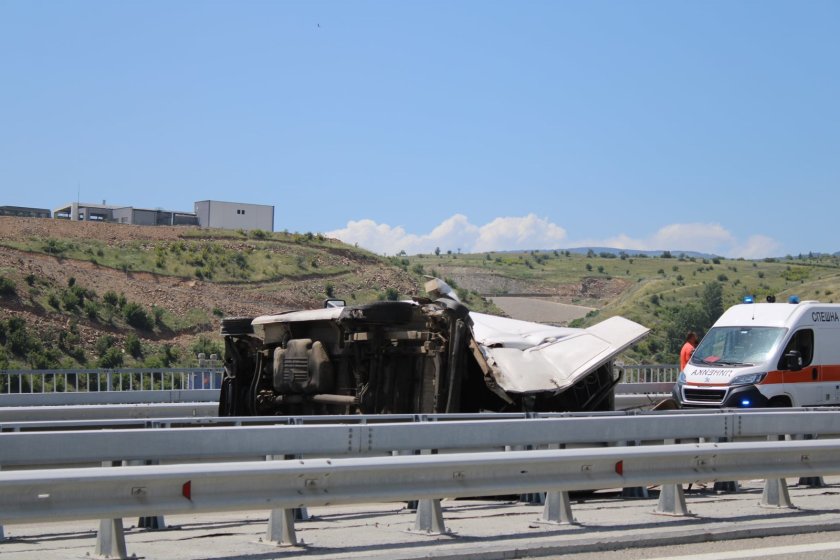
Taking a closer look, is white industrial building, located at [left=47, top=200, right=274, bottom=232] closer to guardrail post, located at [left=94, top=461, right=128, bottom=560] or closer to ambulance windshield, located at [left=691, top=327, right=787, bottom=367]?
ambulance windshield, located at [left=691, top=327, right=787, bottom=367]

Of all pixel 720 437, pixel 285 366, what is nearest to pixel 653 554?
pixel 720 437

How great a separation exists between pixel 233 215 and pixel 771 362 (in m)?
77.0

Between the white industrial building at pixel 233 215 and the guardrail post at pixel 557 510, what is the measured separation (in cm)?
8219

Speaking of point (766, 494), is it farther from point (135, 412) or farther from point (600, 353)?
point (135, 412)

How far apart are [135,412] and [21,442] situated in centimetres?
1004

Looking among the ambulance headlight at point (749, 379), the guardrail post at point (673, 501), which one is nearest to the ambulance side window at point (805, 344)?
the ambulance headlight at point (749, 379)

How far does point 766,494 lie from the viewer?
10.6 meters

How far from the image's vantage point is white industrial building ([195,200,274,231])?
91625mm

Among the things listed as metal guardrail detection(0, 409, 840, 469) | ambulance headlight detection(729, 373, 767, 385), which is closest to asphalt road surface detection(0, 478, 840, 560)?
metal guardrail detection(0, 409, 840, 469)

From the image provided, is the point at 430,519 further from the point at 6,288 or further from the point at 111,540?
the point at 6,288

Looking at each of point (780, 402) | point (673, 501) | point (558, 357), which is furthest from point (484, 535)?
point (780, 402)

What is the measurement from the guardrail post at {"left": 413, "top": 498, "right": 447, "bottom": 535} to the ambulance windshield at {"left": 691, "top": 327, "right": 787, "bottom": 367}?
12.0m

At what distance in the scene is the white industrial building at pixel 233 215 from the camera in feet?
301

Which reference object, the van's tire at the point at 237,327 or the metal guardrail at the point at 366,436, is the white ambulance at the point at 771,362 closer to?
the metal guardrail at the point at 366,436
